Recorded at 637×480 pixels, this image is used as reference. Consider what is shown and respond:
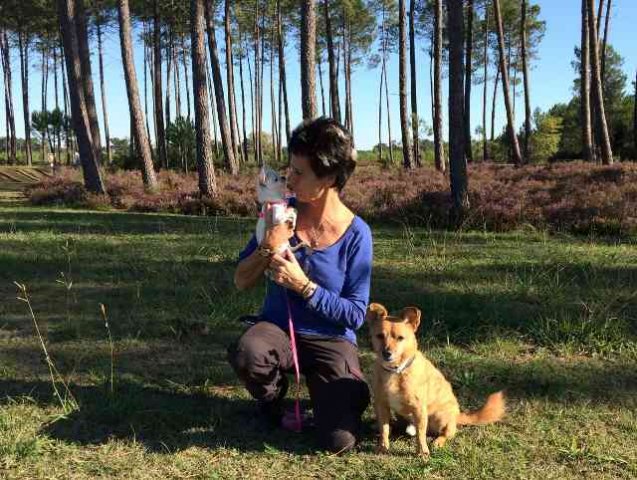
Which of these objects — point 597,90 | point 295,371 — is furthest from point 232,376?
point 597,90

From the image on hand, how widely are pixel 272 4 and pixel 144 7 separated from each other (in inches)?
310

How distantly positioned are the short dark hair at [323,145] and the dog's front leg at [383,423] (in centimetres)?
124

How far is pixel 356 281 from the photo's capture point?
121 inches

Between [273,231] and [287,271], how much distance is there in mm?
213

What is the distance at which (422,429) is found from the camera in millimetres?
2844

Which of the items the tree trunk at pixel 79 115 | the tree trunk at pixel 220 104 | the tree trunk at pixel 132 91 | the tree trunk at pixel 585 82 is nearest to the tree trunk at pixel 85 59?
the tree trunk at pixel 79 115

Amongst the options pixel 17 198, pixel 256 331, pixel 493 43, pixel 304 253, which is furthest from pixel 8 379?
pixel 493 43

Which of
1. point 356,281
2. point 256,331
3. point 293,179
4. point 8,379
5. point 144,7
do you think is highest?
point 144,7

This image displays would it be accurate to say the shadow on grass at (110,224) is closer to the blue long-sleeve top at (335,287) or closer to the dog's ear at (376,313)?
the blue long-sleeve top at (335,287)

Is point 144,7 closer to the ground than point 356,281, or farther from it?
farther from it

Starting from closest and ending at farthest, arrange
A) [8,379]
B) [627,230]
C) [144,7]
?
[8,379], [627,230], [144,7]

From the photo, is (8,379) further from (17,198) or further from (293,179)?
(17,198)

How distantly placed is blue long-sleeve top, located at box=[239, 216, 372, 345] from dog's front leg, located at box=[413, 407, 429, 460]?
569mm

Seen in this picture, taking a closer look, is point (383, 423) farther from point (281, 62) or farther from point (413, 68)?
point (281, 62)
